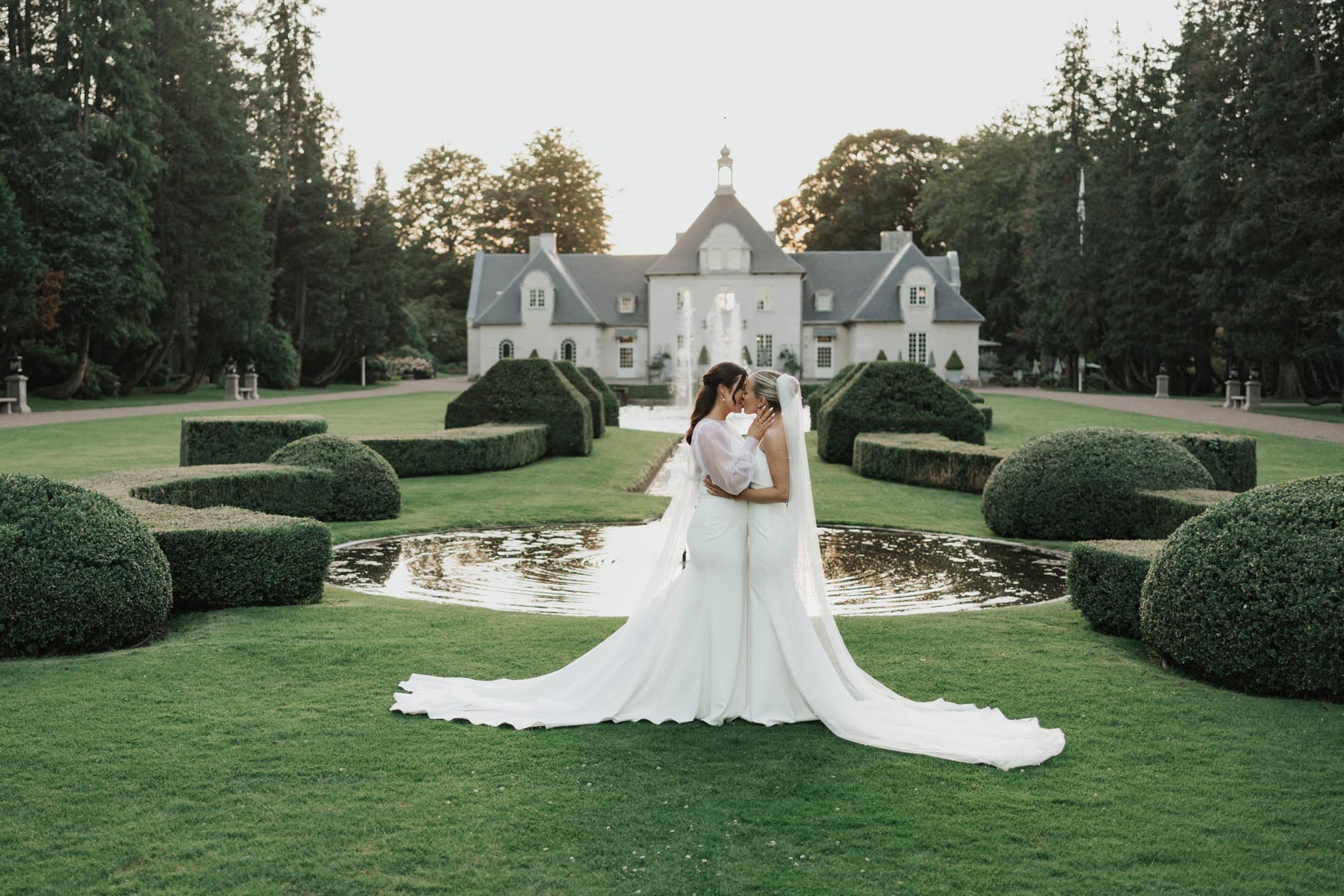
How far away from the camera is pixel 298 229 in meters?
50.0

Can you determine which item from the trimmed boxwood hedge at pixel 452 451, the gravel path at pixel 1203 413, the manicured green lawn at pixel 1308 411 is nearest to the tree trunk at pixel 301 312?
the gravel path at pixel 1203 413

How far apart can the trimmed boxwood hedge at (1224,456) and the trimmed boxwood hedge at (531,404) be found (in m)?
10.2

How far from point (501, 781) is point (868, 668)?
8.32 ft

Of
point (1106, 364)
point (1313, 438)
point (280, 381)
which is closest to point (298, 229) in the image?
point (280, 381)

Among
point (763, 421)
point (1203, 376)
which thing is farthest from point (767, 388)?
point (1203, 376)

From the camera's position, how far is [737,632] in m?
5.40

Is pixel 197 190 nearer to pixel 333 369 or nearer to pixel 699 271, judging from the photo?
pixel 333 369

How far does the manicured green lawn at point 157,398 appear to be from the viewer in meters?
33.2

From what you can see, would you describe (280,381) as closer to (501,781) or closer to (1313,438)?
(1313,438)

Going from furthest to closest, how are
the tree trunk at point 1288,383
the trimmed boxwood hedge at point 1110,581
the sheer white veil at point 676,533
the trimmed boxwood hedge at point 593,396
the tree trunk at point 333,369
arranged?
the tree trunk at point 333,369 < the tree trunk at point 1288,383 < the trimmed boxwood hedge at point 593,396 < the trimmed boxwood hedge at point 1110,581 < the sheer white veil at point 676,533

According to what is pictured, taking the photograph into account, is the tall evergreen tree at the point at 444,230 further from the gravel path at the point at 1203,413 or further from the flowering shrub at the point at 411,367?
the gravel path at the point at 1203,413

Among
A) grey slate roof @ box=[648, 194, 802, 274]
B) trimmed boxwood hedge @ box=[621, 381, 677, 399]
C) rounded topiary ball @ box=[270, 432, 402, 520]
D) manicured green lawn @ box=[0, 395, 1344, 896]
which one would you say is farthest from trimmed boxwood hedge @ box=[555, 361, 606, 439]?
grey slate roof @ box=[648, 194, 802, 274]

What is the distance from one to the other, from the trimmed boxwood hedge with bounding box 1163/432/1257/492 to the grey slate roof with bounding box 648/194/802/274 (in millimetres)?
42929

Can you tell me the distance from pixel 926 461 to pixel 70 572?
12.2 meters
